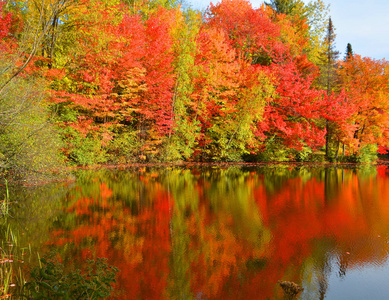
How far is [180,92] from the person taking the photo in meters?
24.8

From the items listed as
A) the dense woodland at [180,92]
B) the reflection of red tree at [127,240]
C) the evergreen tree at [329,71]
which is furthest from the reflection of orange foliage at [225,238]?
the evergreen tree at [329,71]

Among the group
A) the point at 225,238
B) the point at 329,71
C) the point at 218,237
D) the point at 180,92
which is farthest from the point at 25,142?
the point at 329,71

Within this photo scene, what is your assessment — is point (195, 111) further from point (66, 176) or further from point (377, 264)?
point (377, 264)

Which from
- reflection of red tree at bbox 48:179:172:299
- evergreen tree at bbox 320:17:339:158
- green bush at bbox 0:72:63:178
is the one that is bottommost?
reflection of red tree at bbox 48:179:172:299

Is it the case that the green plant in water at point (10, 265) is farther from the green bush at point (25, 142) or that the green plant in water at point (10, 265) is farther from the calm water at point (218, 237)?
the green bush at point (25, 142)

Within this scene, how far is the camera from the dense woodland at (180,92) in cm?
1945

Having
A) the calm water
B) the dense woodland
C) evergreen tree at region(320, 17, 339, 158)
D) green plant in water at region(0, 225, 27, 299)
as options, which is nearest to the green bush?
the dense woodland

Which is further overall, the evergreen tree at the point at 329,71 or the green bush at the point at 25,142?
the evergreen tree at the point at 329,71

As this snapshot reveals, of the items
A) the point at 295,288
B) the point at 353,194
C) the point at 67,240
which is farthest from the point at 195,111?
the point at 295,288

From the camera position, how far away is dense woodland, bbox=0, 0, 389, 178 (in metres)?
19.5

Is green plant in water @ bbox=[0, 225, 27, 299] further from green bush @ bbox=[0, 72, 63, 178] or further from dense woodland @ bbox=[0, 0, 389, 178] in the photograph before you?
dense woodland @ bbox=[0, 0, 389, 178]

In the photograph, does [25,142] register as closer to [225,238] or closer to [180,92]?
[225,238]

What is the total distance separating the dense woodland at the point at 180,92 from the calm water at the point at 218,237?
469cm

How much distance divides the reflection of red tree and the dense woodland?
5.38 meters
